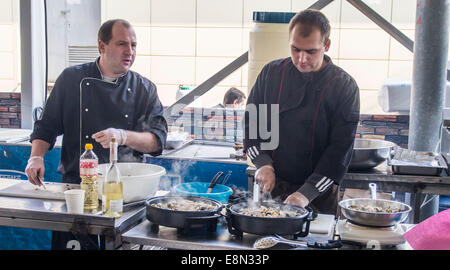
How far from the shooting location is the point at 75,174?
2.87 m

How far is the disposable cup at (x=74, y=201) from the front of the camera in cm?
207

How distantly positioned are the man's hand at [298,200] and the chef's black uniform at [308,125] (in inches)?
8.0

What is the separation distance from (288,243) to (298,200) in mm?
541

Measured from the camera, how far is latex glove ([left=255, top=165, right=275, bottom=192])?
2.57m

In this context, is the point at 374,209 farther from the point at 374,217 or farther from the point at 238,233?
the point at 238,233

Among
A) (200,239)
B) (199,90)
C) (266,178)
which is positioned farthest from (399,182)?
(199,90)

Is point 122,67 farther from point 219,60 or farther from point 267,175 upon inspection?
point 219,60

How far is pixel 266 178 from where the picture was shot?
8.50 ft

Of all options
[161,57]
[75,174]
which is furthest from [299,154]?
[161,57]

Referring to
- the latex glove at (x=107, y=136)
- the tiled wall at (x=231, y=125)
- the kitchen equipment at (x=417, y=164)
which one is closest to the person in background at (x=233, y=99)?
the tiled wall at (x=231, y=125)

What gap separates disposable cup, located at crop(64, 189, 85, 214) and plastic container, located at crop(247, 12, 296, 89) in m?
1.73

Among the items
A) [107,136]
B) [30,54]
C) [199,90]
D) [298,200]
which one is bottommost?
[298,200]

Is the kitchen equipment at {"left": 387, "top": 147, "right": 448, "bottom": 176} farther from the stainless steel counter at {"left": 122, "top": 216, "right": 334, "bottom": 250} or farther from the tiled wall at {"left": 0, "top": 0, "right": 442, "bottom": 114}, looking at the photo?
the tiled wall at {"left": 0, "top": 0, "right": 442, "bottom": 114}

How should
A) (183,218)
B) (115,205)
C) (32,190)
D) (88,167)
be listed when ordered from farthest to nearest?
(32,190) < (88,167) < (115,205) < (183,218)
